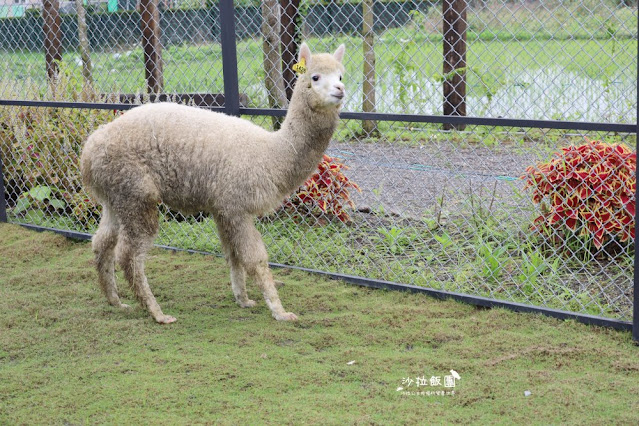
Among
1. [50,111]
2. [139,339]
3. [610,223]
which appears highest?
[50,111]

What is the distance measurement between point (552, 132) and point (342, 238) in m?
2.29

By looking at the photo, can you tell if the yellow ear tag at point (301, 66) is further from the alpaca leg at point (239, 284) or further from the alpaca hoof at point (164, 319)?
the alpaca hoof at point (164, 319)

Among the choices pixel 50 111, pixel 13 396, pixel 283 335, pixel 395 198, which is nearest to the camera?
pixel 13 396

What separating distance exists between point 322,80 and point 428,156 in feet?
8.81

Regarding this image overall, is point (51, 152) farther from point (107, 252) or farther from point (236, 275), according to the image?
point (236, 275)

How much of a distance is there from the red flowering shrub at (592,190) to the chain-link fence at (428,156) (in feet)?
0.04

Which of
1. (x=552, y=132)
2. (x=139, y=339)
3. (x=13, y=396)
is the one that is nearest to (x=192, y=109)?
(x=139, y=339)

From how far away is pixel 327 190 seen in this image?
5414mm

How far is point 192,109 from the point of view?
428 cm

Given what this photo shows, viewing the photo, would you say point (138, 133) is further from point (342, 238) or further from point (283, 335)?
point (342, 238)

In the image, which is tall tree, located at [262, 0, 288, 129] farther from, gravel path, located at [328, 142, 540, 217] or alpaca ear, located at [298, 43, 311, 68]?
alpaca ear, located at [298, 43, 311, 68]

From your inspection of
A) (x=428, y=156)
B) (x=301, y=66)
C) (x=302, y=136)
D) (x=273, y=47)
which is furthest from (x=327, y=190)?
(x=301, y=66)

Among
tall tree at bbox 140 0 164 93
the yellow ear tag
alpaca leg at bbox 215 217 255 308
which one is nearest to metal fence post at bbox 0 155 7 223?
tall tree at bbox 140 0 164 93

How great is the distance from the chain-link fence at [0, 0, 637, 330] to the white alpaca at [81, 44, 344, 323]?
557 mm
